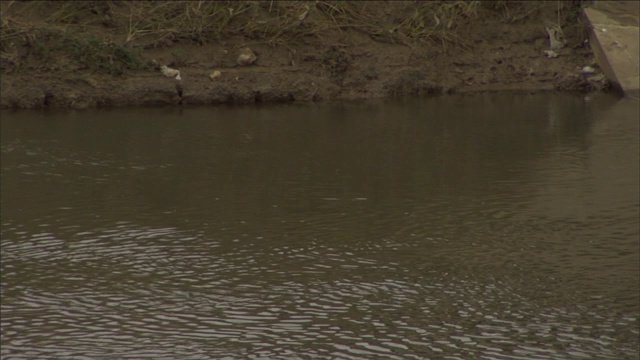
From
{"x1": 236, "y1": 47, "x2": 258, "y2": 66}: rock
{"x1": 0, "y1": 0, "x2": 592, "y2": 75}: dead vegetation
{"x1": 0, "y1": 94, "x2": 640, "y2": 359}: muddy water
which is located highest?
{"x1": 0, "y1": 0, "x2": 592, "y2": 75}: dead vegetation

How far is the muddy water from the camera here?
4.05 metres

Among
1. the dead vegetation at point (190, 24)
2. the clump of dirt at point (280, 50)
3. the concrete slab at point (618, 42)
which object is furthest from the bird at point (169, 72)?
the concrete slab at point (618, 42)

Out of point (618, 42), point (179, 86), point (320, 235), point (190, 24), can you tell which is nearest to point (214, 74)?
point (179, 86)

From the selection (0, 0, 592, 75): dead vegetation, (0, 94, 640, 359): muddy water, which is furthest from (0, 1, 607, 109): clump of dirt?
(0, 94, 640, 359): muddy water

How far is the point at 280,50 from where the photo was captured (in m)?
9.44

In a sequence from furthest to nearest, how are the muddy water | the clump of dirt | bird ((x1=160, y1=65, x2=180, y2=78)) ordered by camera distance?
bird ((x1=160, y1=65, x2=180, y2=78))
the clump of dirt
the muddy water

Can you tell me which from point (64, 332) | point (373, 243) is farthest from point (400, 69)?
point (64, 332)

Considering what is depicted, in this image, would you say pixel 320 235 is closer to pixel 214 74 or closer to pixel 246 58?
pixel 214 74

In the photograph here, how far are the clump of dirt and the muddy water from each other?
573 mm

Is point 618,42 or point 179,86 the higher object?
point 618,42

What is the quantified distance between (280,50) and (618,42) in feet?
9.40

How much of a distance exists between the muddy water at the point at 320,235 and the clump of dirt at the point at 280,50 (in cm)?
57

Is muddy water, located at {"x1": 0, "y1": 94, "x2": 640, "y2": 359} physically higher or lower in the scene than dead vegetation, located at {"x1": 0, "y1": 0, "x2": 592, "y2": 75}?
lower

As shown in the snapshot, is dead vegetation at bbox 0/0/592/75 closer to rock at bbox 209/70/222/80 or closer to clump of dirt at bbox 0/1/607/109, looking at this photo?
clump of dirt at bbox 0/1/607/109
